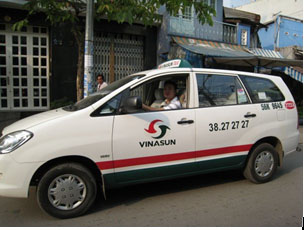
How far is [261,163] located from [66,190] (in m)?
3.03

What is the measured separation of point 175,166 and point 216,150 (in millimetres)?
692

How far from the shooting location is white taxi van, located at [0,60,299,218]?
3078 millimetres

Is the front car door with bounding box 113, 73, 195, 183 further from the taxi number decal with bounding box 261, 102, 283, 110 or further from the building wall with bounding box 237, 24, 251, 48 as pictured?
the building wall with bounding box 237, 24, 251, 48

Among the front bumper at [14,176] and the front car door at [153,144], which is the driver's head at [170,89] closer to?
the front car door at [153,144]

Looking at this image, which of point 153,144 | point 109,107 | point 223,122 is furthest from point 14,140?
point 223,122

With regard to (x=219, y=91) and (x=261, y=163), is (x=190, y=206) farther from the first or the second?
(x=219, y=91)

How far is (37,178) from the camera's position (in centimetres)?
321

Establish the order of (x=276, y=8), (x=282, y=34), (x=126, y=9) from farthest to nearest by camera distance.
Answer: (x=276, y=8)
(x=282, y=34)
(x=126, y=9)

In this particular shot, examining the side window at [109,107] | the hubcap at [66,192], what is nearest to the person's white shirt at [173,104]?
the side window at [109,107]

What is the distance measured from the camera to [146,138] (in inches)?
137

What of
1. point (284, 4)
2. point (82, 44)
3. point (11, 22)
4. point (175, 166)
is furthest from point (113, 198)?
point (284, 4)

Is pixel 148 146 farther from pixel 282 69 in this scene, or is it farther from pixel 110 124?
pixel 282 69

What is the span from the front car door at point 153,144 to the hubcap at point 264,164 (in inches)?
50.2

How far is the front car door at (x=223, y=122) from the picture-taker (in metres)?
3.85
